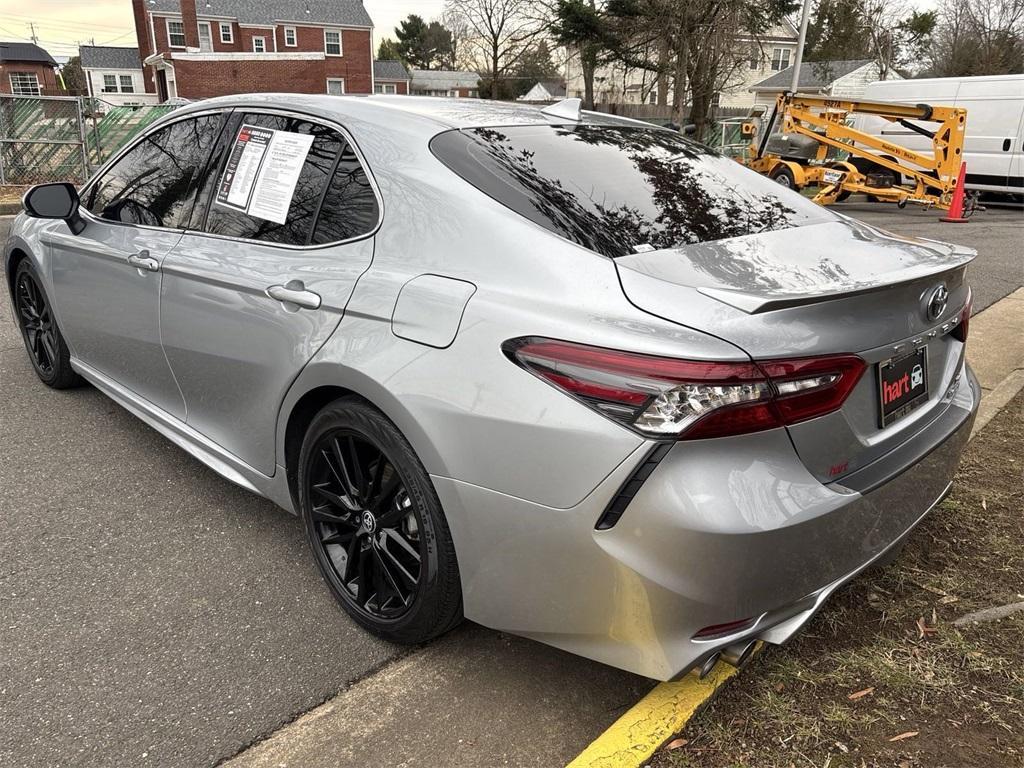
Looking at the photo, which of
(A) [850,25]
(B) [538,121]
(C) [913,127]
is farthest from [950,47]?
(B) [538,121]

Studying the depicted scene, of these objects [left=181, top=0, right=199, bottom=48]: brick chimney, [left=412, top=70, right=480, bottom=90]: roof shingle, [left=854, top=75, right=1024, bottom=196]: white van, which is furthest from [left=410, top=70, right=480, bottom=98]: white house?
[left=854, top=75, right=1024, bottom=196]: white van

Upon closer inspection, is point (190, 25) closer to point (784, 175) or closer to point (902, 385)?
point (784, 175)

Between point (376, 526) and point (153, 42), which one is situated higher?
point (153, 42)

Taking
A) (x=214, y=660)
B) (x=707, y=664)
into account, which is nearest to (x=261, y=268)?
(x=214, y=660)

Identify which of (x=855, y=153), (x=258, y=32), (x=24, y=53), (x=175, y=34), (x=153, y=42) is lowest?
(x=855, y=153)

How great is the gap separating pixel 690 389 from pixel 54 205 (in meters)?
3.43

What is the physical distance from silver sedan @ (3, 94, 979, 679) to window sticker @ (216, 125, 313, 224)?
12mm

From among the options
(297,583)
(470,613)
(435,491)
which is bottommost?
(297,583)

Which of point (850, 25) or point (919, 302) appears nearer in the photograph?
point (919, 302)

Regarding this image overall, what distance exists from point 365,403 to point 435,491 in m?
0.37

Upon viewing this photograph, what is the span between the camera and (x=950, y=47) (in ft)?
158

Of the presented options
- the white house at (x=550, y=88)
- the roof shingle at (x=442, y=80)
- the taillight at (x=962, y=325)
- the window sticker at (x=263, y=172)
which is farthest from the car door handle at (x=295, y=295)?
the roof shingle at (x=442, y=80)

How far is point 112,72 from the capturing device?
57.3 m

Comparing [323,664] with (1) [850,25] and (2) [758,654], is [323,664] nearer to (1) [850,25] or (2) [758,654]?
(2) [758,654]
